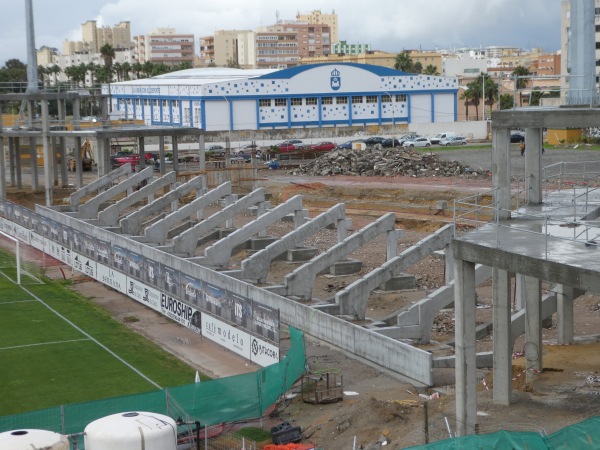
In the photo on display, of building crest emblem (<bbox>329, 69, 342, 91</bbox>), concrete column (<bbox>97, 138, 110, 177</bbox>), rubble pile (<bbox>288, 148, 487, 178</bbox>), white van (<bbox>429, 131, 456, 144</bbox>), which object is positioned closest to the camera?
concrete column (<bbox>97, 138, 110, 177</bbox>)

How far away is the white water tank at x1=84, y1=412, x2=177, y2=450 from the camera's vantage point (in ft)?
58.7

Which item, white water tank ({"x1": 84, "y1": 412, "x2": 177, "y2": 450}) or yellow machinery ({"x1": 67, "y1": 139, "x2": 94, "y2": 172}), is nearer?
white water tank ({"x1": 84, "y1": 412, "x2": 177, "y2": 450})

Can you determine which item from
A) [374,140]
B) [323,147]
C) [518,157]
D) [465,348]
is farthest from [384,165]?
[465,348]

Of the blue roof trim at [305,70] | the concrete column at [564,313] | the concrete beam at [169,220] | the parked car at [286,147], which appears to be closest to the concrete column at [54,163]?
the concrete beam at [169,220]

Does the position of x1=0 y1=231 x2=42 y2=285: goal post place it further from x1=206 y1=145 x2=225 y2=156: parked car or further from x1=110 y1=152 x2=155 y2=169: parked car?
x1=206 y1=145 x2=225 y2=156: parked car

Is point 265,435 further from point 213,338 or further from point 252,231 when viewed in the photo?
point 252,231

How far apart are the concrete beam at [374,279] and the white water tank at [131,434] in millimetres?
14524

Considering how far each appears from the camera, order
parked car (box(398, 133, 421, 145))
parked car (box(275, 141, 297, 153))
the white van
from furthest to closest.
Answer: the white van
parked car (box(398, 133, 421, 145))
parked car (box(275, 141, 297, 153))

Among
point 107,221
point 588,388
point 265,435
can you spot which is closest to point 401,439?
point 265,435

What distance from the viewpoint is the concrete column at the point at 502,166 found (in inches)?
897

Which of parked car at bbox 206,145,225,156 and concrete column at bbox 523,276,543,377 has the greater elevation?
parked car at bbox 206,145,225,156

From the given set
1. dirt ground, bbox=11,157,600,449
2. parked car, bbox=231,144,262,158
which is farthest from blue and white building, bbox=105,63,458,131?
dirt ground, bbox=11,157,600,449

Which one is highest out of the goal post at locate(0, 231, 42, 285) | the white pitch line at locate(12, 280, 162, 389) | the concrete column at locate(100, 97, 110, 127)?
the concrete column at locate(100, 97, 110, 127)

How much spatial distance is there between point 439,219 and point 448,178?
1315 centimetres
